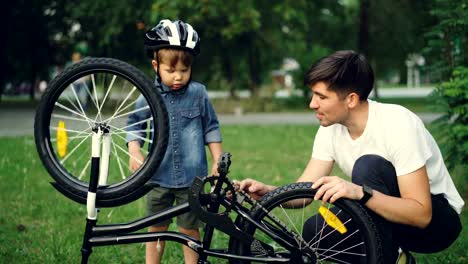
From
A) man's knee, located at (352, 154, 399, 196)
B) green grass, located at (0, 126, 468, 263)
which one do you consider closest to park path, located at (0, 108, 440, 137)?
green grass, located at (0, 126, 468, 263)

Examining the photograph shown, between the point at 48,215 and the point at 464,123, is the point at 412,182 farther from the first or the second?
the point at 48,215

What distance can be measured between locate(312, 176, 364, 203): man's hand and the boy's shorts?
0.95 metres

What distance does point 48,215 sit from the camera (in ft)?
18.3

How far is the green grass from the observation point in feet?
14.5

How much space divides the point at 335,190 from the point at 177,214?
2.28 feet

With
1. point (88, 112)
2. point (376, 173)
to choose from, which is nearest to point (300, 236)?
point (376, 173)

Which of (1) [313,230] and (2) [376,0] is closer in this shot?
(1) [313,230]

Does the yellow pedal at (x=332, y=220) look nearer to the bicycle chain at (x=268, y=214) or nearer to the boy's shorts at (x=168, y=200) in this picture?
the bicycle chain at (x=268, y=214)

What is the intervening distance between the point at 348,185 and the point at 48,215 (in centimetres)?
325

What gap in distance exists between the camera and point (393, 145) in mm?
3170

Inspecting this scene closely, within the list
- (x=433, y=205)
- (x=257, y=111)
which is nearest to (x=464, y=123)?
(x=433, y=205)

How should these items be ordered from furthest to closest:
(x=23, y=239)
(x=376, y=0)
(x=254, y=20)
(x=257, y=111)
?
1. (x=376, y=0)
2. (x=257, y=111)
3. (x=254, y=20)
4. (x=23, y=239)

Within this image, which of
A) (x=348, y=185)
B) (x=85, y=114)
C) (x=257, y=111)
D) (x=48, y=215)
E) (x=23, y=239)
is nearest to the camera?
(x=348, y=185)

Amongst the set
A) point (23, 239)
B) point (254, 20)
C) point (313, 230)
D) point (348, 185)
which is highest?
point (254, 20)
